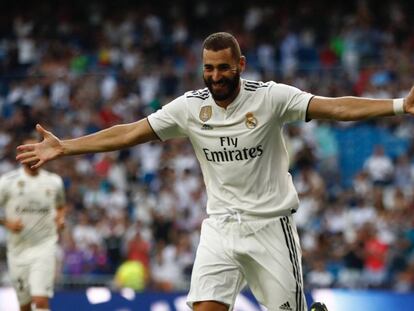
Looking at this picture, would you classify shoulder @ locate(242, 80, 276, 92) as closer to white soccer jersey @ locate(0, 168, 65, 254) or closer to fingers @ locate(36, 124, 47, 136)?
fingers @ locate(36, 124, 47, 136)

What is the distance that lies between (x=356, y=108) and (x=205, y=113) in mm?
1077

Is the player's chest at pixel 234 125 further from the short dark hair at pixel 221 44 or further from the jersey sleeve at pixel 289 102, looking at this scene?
the short dark hair at pixel 221 44

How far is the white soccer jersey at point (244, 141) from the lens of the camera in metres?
7.21

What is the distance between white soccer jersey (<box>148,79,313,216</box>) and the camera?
7.21 meters

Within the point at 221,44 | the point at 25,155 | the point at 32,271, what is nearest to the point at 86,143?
the point at 25,155

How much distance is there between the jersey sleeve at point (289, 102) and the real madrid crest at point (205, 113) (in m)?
0.43

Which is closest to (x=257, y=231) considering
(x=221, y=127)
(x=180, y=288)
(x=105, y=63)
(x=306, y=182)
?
(x=221, y=127)

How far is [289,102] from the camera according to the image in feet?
23.4

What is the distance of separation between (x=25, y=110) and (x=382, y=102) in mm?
15046

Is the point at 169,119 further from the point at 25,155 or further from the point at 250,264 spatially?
the point at 250,264

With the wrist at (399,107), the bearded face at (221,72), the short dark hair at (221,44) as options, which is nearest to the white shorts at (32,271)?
the bearded face at (221,72)

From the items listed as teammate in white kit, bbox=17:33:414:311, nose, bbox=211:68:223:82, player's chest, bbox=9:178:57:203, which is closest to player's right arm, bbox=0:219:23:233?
player's chest, bbox=9:178:57:203

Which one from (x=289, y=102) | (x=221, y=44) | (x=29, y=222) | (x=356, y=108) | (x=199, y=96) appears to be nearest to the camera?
(x=356, y=108)

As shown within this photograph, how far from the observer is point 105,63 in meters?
23.1
